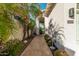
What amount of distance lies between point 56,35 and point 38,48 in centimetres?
16

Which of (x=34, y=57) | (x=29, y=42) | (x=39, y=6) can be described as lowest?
(x=34, y=57)

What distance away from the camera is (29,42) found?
1065 mm


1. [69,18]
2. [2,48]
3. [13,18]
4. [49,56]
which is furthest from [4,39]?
[69,18]

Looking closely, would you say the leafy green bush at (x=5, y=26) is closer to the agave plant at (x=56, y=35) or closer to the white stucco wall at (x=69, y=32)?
the agave plant at (x=56, y=35)

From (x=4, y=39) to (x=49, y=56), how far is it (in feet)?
1.17

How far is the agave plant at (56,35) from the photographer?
3.45ft

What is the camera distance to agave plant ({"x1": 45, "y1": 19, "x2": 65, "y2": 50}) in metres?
1.05

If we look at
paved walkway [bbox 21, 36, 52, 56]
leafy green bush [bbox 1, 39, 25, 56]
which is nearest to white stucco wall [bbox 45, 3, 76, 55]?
paved walkway [bbox 21, 36, 52, 56]

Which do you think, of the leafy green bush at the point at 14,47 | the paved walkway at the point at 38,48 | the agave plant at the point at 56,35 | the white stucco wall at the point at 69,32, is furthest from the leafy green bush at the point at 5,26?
the white stucco wall at the point at 69,32

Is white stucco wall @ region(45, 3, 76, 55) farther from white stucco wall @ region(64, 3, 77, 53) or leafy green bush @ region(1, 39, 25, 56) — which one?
leafy green bush @ region(1, 39, 25, 56)

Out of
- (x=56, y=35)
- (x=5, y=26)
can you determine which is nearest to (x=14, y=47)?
(x=5, y=26)

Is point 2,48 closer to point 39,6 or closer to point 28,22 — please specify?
point 28,22

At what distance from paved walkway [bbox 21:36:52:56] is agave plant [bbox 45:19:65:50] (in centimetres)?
5

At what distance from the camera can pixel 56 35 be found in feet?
3.47
